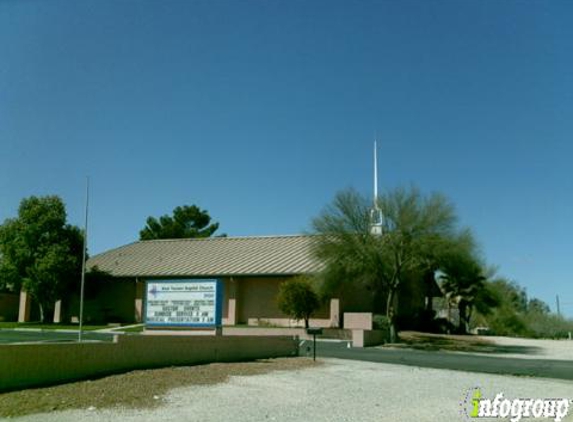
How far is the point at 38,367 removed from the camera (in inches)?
580

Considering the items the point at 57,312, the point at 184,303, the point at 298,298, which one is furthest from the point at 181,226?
the point at 184,303

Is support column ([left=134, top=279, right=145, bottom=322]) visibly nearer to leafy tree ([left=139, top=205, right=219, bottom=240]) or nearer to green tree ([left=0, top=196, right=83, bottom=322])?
green tree ([left=0, top=196, right=83, bottom=322])

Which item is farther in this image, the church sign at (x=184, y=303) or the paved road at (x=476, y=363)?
the church sign at (x=184, y=303)

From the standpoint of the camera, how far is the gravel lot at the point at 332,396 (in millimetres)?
12383

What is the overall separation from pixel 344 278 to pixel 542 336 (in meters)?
23.2

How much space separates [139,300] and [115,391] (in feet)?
126

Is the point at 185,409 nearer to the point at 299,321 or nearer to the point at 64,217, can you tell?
the point at 299,321

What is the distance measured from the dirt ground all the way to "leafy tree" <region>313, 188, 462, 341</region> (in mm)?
18824

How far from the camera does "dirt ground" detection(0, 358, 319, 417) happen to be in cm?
1266

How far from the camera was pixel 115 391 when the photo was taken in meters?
14.2

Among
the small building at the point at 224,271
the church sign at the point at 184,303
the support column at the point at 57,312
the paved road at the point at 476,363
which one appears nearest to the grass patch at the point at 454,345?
the small building at the point at 224,271

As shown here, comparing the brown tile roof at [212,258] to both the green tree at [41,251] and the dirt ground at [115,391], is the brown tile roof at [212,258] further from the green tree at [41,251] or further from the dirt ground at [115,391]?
the dirt ground at [115,391]

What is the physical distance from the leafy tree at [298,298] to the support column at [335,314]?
7.43ft

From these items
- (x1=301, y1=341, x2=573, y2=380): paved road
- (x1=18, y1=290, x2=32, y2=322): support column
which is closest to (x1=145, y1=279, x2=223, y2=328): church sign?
(x1=301, y1=341, x2=573, y2=380): paved road
